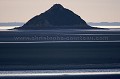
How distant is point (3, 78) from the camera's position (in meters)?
14.5

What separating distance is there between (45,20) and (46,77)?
517ft

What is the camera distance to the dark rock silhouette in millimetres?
171875

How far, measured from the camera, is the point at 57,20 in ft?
584

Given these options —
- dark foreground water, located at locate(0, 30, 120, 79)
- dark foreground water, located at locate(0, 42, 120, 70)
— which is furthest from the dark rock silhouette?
dark foreground water, located at locate(0, 42, 120, 70)

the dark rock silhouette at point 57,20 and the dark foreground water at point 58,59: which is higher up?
the dark foreground water at point 58,59

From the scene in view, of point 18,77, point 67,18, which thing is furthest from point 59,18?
point 18,77

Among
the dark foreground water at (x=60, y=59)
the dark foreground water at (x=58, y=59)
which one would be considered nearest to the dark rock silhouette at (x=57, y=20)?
the dark foreground water at (x=60, y=59)

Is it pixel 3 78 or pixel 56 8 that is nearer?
pixel 3 78

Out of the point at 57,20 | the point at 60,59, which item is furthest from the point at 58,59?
the point at 57,20

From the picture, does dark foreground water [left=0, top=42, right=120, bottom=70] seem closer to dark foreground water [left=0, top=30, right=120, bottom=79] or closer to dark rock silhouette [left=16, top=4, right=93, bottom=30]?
dark foreground water [left=0, top=30, right=120, bottom=79]

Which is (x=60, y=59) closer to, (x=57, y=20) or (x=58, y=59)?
(x=58, y=59)

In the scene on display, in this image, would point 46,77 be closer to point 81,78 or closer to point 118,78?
point 81,78

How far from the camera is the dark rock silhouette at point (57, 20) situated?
17188cm

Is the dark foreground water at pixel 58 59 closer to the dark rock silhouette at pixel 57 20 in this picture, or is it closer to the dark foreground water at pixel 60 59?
the dark foreground water at pixel 60 59
